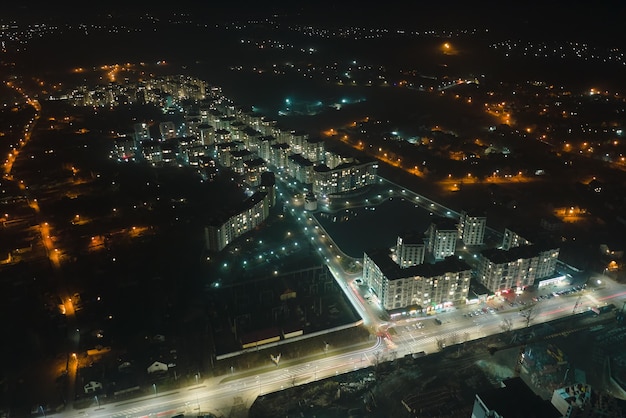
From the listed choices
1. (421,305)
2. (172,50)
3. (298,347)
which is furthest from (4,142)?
(172,50)

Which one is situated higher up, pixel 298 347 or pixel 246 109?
pixel 246 109

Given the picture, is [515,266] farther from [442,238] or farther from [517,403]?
[517,403]

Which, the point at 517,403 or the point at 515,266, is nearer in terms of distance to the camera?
the point at 517,403

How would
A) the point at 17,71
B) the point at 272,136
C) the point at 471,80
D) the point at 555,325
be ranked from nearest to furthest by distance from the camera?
the point at 555,325 < the point at 272,136 < the point at 471,80 < the point at 17,71

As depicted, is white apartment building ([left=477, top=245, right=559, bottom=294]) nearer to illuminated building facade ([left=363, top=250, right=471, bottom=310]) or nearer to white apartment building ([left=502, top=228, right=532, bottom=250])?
white apartment building ([left=502, top=228, right=532, bottom=250])

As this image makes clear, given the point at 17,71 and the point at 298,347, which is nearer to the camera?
Answer: the point at 298,347

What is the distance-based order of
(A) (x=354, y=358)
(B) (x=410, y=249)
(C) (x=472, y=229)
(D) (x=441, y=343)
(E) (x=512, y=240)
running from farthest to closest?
1. (C) (x=472, y=229)
2. (E) (x=512, y=240)
3. (B) (x=410, y=249)
4. (D) (x=441, y=343)
5. (A) (x=354, y=358)

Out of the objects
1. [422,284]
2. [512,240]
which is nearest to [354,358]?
[422,284]

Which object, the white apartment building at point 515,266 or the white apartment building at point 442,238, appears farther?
the white apartment building at point 442,238

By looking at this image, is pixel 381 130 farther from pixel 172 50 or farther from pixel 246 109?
pixel 172 50

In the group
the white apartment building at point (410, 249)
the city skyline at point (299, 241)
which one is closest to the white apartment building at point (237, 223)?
the city skyline at point (299, 241)

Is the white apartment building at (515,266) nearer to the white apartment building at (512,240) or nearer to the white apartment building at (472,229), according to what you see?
the white apartment building at (512,240)
